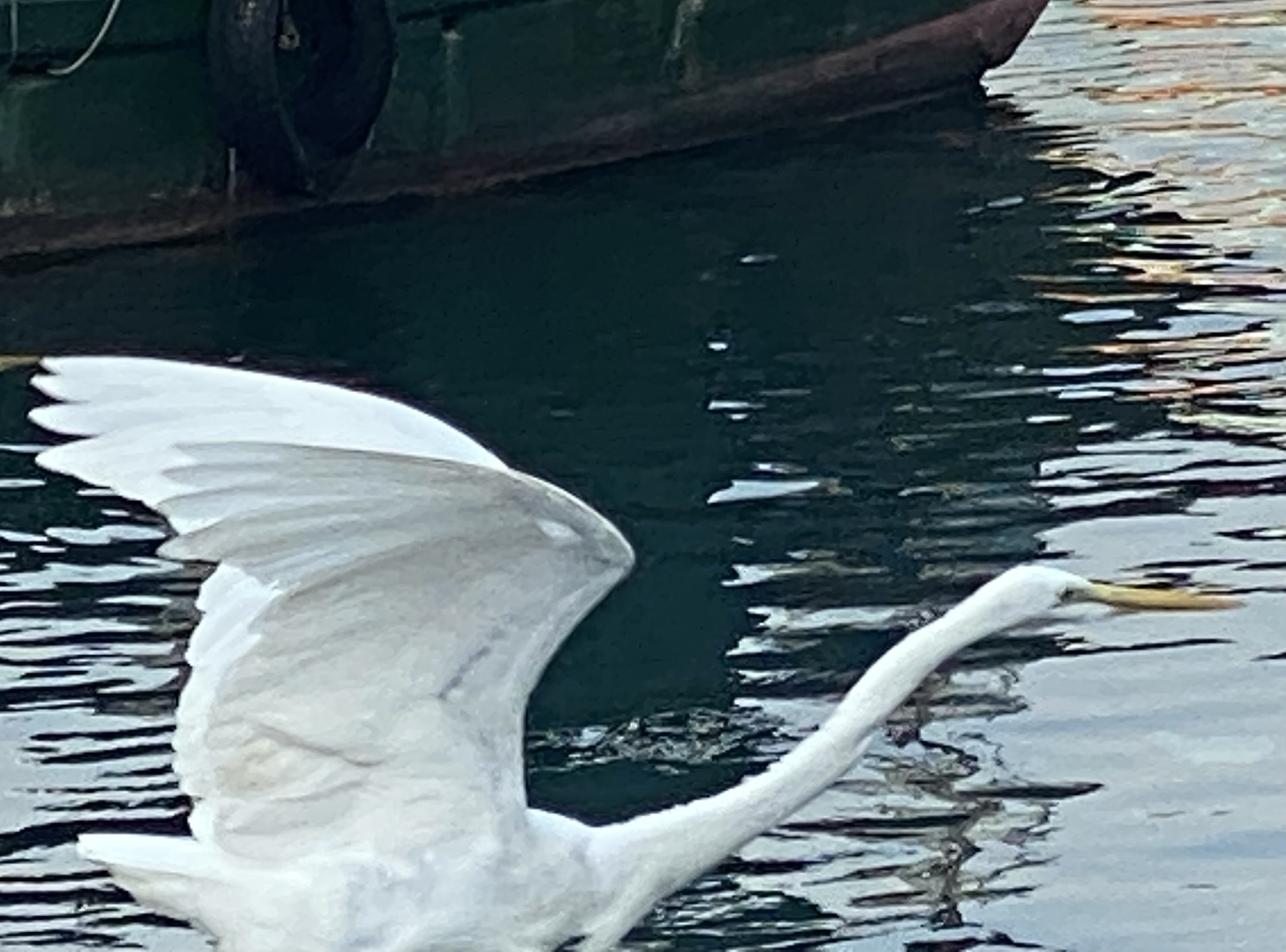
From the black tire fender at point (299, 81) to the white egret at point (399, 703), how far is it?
807 centimetres

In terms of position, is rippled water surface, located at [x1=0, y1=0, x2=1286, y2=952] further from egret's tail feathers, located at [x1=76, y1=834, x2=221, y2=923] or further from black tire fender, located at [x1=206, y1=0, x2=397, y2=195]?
egret's tail feathers, located at [x1=76, y1=834, x2=221, y2=923]

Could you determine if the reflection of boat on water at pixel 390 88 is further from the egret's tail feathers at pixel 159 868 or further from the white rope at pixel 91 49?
the egret's tail feathers at pixel 159 868

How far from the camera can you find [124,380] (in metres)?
4.92

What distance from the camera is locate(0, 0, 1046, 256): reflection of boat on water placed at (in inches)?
564

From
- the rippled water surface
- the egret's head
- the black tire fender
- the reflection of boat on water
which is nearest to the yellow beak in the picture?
the egret's head

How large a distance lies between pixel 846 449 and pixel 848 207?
4.52 m

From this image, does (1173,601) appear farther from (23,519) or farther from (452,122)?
(452,122)

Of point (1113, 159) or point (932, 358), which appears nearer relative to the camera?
point (932, 358)

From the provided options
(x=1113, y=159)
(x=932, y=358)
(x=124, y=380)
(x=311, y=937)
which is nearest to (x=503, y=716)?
(x=311, y=937)

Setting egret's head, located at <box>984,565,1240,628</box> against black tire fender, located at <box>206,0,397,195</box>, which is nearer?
egret's head, located at <box>984,565,1240,628</box>

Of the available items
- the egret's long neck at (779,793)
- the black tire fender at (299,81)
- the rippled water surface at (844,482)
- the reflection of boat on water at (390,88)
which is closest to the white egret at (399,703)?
the egret's long neck at (779,793)

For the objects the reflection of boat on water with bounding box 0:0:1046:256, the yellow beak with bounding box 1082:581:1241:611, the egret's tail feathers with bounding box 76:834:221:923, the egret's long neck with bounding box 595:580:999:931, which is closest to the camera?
the egret's tail feathers with bounding box 76:834:221:923

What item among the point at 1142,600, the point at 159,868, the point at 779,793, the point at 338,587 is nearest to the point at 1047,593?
the point at 1142,600

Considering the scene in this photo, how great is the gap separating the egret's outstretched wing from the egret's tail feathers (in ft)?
0.44
